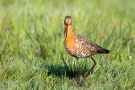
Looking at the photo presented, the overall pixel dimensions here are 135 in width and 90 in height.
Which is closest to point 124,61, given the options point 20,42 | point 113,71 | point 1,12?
point 113,71

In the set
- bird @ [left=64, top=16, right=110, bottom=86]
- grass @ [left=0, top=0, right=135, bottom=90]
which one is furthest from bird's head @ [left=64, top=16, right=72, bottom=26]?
grass @ [left=0, top=0, right=135, bottom=90]

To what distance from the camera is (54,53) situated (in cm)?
686

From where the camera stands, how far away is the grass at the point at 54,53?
18.6 feet

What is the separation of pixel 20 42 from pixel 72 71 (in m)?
1.52

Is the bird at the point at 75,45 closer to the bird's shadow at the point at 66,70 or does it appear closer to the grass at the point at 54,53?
the grass at the point at 54,53

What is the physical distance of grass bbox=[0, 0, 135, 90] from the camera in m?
5.66

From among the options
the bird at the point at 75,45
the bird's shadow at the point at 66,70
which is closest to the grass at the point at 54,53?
the bird's shadow at the point at 66,70

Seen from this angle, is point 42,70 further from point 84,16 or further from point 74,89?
point 84,16

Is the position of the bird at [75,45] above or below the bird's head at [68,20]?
below

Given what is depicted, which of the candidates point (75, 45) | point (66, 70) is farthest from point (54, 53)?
point (75, 45)

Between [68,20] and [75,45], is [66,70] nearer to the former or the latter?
[75,45]

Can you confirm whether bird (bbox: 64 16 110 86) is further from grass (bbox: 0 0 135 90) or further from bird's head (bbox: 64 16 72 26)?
grass (bbox: 0 0 135 90)

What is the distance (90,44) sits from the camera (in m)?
5.68

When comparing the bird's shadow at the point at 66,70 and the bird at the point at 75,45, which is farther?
the bird's shadow at the point at 66,70
